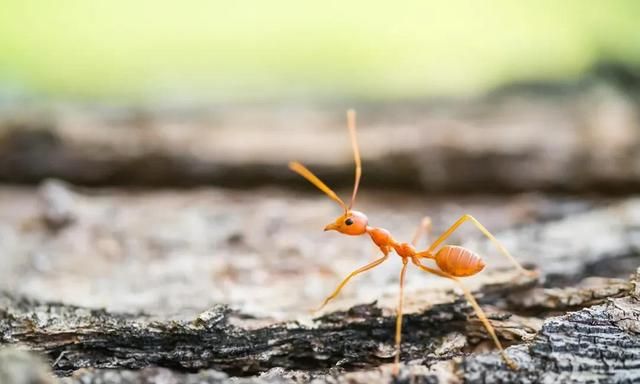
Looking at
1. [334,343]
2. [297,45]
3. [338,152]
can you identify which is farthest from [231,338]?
[297,45]

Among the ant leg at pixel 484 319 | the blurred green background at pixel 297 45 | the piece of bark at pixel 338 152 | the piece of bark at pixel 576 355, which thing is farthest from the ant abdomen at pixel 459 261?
the blurred green background at pixel 297 45

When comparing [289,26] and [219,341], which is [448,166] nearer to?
[219,341]

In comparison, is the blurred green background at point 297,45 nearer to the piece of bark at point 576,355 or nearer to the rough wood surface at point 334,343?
the rough wood surface at point 334,343

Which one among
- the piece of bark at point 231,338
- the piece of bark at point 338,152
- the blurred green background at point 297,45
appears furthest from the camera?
the blurred green background at point 297,45

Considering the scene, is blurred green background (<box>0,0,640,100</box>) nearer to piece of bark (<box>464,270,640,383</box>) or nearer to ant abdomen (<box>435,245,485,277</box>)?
ant abdomen (<box>435,245,485,277</box>)

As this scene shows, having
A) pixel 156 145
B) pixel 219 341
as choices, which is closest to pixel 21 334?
pixel 219 341

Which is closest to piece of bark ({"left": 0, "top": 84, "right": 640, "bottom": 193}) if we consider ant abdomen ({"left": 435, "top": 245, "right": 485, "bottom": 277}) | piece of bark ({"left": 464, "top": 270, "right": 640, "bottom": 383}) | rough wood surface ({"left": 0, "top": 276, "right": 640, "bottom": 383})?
rough wood surface ({"left": 0, "top": 276, "right": 640, "bottom": 383})
